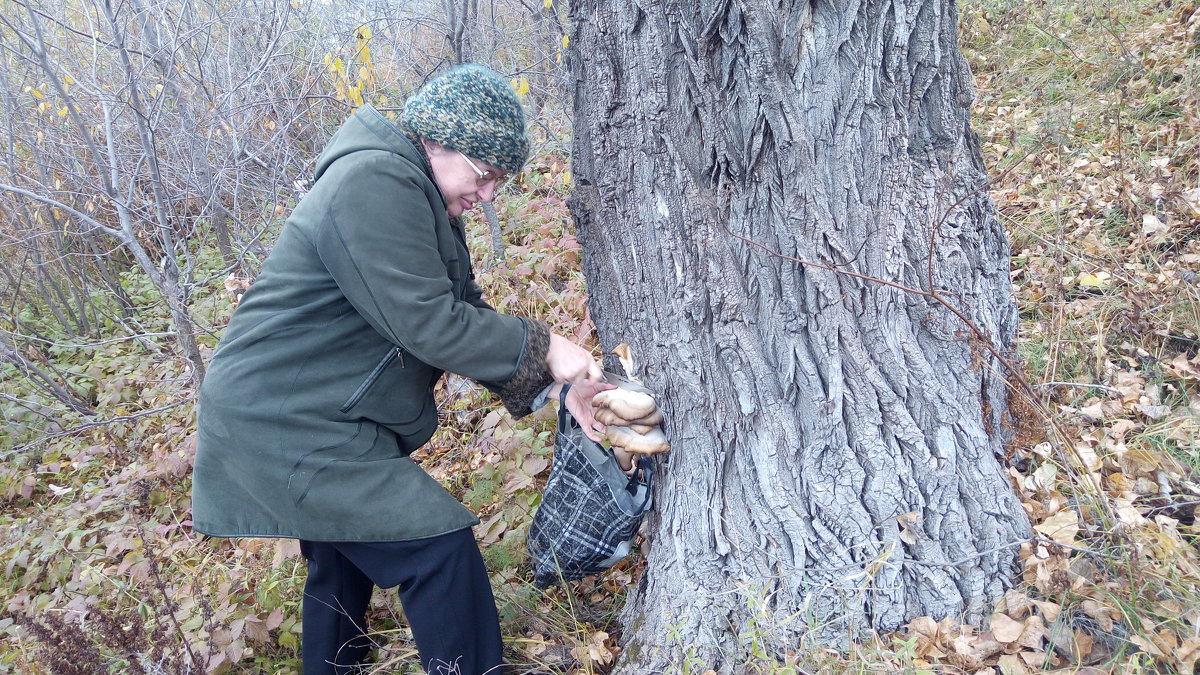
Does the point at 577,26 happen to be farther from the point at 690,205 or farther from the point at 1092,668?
the point at 1092,668

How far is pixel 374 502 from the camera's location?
6.62 feet

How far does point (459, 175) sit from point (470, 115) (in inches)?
6.9

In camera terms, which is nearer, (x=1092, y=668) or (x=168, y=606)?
(x=1092, y=668)

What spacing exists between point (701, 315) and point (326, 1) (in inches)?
254

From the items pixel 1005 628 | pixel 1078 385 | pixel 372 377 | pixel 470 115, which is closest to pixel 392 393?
pixel 372 377

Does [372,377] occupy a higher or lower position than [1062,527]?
higher

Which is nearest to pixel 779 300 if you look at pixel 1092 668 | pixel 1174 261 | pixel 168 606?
pixel 1092 668

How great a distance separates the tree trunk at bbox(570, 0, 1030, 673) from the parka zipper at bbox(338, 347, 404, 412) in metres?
0.70

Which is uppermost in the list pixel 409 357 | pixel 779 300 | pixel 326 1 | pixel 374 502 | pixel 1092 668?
pixel 326 1

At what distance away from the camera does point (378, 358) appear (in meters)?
2.07

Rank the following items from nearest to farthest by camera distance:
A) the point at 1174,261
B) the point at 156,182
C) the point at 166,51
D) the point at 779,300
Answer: the point at 779,300
the point at 1174,261
the point at 156,182
the point at 166,51

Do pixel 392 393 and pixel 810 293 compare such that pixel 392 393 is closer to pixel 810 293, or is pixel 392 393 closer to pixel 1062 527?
pixel 810 293

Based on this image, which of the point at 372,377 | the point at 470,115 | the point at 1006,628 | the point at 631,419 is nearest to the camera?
the point at 1006,628

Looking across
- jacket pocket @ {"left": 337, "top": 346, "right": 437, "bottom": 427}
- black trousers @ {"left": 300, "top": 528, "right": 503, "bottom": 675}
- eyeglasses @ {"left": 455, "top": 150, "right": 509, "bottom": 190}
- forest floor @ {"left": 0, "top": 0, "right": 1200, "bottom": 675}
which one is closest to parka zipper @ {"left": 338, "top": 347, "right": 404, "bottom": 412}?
jacket pocket @ {"left": 337, "top": 346, "right": 437, "bottom": 427}
